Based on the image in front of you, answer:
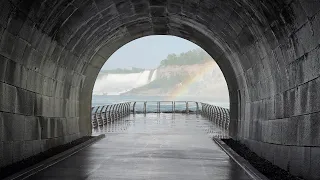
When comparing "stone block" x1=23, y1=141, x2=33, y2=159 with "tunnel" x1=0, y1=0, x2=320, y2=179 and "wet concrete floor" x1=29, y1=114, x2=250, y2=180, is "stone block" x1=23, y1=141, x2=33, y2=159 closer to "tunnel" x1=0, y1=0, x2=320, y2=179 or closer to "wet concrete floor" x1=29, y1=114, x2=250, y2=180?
"tunnel" x1=0, y1=0, x2=320, y2=179

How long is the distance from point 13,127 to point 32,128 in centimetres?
155

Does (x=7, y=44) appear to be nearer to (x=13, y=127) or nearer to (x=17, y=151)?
(x=13, y=127)

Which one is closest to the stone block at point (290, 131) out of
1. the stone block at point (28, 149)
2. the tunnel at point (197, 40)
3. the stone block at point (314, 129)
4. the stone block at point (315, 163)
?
the tunnel at point (197, 40)

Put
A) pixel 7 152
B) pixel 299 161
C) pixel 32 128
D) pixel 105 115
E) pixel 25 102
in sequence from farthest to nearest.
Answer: pixel 105 115, pixel 32 128, pixel 25 102, pixel 7 152, pixel 299 161

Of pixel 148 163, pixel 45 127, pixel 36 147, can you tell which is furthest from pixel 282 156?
pixel 45 127

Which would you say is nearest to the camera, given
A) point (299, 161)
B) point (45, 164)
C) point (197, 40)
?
point (299, 161)

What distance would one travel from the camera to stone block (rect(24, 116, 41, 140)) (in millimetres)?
11761

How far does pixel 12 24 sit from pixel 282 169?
243 inches

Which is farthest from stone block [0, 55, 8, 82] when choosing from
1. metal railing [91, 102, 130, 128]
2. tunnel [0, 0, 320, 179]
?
metal railing [91, 102, 130, 128]

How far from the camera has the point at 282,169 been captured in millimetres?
10336

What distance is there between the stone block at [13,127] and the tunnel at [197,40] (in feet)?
0.07

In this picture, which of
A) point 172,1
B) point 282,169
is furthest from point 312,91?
point 172,1

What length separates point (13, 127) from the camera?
1070cm

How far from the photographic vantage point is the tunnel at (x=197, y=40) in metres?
8.78
